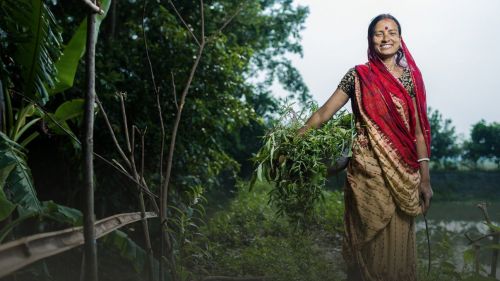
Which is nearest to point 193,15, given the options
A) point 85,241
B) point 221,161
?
point 221,161

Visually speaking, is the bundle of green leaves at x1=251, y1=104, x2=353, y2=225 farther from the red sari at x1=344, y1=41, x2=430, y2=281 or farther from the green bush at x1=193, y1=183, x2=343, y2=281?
the green bush at x1=193, y1=183, x2=343, y2=281

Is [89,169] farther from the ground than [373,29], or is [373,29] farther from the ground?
[373,29]

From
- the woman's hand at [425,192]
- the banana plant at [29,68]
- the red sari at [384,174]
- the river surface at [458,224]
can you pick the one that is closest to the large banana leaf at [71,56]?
the banana plant at [29,68]

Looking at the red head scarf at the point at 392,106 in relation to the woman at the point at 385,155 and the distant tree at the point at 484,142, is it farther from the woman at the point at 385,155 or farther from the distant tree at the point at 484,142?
the distant tree at the point at 484,142

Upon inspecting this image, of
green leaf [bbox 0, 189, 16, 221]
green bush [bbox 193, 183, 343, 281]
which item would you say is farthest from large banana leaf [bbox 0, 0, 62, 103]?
green bush [bbox 193, 183, 343, 281]

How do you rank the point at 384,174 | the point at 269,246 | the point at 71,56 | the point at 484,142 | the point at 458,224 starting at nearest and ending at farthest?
1. the point at 384,174
2. the point at 71,56
3. the point at 269,246
4. the point at 458,224
5. the point at 484,142

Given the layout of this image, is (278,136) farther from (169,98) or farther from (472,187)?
Result: (472,187)

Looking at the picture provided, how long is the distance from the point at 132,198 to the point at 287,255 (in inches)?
74.8

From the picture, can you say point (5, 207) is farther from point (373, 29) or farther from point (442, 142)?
point (442, 142)

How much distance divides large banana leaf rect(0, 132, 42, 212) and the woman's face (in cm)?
181

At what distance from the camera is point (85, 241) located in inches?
55.5

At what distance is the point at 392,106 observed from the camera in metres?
2.25

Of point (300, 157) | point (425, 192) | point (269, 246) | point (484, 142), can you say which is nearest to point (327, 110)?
Answer: point (300, 157)

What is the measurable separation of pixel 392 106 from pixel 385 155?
0.23m
